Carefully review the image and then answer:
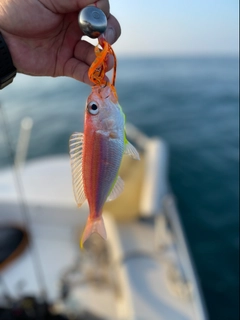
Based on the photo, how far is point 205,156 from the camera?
328 inches

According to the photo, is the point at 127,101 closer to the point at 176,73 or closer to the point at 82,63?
the point at 176,73

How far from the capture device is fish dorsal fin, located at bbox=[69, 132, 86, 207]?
→ 1392mm

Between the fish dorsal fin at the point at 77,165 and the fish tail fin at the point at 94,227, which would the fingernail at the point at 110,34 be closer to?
the fish dorsal fin at the point at 77,165

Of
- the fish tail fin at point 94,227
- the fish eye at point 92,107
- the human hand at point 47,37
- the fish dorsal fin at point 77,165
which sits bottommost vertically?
the fish tail fin at point 94,227

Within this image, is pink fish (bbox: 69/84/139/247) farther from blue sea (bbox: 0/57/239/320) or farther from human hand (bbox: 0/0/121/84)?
blue sea (bbox: 0/57/239/320)

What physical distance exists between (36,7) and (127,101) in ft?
38.5

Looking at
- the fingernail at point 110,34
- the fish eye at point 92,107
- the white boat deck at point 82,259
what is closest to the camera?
the fish eye at point 92,107

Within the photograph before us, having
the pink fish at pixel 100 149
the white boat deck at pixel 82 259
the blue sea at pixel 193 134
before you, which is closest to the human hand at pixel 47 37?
the pink fish at pixel 100 149

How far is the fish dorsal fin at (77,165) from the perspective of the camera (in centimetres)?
139

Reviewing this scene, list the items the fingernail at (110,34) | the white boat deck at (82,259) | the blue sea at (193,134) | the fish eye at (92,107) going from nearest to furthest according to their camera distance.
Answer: the fish eye at (92,107) < the fingernail at (110,34) < the white boat deck at (82,259) < the blue sea at (193,134)

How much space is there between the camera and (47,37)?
5.56ft

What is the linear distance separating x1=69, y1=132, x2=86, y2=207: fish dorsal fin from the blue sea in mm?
4146

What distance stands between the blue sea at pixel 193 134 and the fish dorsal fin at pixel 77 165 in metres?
4.15

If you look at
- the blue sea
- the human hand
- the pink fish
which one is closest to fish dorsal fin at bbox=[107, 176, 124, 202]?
the pink fish
